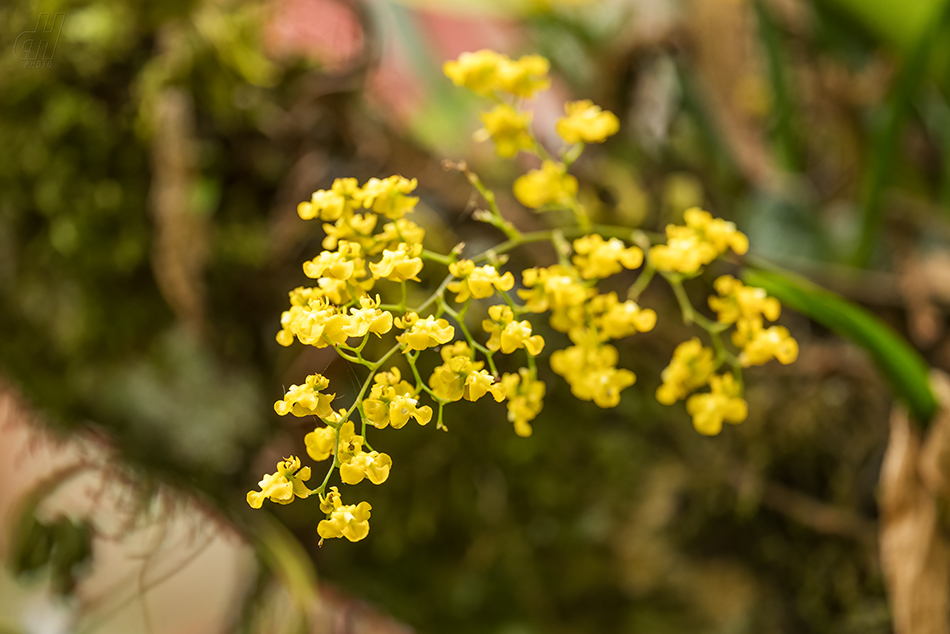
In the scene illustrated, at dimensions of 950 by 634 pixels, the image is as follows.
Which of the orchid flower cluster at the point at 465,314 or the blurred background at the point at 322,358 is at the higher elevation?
the orchid flower cluster at the point at 465,314

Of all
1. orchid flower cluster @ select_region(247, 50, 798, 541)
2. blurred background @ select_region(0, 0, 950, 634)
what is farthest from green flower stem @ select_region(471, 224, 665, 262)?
blurred background @ select_region(0, 0, 950, 634)

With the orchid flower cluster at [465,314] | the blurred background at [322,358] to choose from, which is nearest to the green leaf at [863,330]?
the orchid flower cluster at [465,314]

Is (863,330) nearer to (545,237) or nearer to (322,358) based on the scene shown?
(545,237)

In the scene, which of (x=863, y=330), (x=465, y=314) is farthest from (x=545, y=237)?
(x=863, y=330)

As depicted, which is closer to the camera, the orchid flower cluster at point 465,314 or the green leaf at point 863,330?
the orchid flower cluster at point 465,314

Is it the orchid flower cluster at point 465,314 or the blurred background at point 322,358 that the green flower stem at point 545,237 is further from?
the blurred background at point 322,358

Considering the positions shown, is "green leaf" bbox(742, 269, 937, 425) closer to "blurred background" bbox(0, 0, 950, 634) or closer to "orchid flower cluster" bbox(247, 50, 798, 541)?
"orchid flower cluster" bbox(247, 50, 798, 541)
